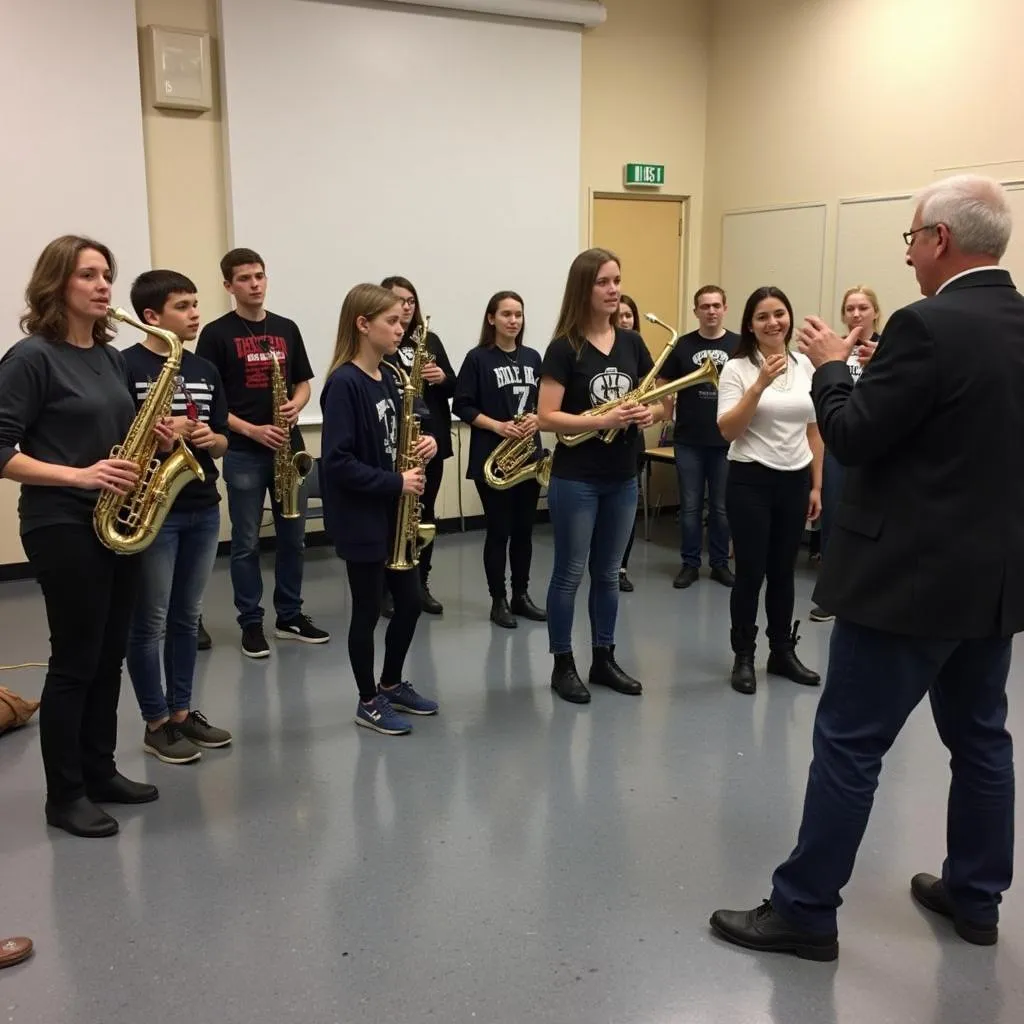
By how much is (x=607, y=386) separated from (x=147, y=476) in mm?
1663

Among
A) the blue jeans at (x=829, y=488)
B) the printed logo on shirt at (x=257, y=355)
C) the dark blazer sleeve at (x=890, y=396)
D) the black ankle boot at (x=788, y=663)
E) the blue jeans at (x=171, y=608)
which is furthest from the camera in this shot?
the blue jeans at (x=829, y=488)

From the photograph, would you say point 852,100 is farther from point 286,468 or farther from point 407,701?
point 407,701

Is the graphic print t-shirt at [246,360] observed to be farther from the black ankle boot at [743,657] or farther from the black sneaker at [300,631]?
the black ankle boot at [743,657]

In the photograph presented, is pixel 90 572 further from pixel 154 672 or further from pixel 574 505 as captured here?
pixel 574 505

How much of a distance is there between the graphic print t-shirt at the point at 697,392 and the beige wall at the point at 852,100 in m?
1.55

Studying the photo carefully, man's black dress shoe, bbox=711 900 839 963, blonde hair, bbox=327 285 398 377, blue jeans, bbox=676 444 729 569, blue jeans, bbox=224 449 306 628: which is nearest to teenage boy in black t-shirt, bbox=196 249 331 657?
blue jeans, bbox=224 449 306 628

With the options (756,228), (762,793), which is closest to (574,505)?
(762,793)

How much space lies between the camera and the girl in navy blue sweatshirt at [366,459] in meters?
3.14

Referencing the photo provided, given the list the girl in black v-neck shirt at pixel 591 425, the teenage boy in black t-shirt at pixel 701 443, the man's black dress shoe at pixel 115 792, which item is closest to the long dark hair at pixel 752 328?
the girl in black v-neck shirt at pixel 591 425

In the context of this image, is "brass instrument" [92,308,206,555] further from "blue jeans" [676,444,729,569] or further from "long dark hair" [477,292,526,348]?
"blue jeans" [676,444,729,569]

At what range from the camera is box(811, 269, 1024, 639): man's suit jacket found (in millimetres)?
1906

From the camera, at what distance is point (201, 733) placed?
3387 mm

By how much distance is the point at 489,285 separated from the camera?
6766 mm

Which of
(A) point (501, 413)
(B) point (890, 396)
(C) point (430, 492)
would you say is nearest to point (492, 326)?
(A) point (501, 413)
